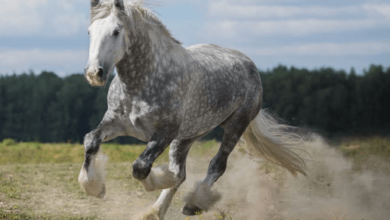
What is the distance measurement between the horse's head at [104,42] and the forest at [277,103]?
8.94 meters

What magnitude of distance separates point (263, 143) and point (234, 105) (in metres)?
1.37

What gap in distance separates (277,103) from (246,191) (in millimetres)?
10484

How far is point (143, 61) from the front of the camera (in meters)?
4.70

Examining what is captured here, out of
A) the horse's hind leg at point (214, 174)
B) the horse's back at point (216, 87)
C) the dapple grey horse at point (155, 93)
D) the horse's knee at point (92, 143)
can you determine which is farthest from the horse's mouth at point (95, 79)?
the horse's hind leg at point (214, 174)

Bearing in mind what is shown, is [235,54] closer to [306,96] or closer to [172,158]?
[172,158]

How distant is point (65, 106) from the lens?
2208 cm

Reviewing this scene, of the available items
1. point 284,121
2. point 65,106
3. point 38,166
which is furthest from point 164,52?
point 65,106

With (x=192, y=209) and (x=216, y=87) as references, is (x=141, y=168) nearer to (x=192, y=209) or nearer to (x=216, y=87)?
(x=192, y=209)

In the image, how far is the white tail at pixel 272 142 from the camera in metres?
7.05

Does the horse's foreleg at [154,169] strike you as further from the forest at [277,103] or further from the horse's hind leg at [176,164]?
the forest at [277,103]

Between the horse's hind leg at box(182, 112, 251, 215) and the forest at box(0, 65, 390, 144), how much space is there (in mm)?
6711

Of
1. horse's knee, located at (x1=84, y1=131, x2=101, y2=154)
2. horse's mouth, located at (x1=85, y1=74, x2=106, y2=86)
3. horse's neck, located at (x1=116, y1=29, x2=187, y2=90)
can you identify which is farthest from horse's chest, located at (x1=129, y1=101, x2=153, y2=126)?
horse's mouth, located at (x1=85, y1=74, x2=106, y2=86)

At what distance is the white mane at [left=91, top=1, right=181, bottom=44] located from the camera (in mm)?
4391

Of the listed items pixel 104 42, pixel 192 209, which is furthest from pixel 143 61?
pixel 192 209
